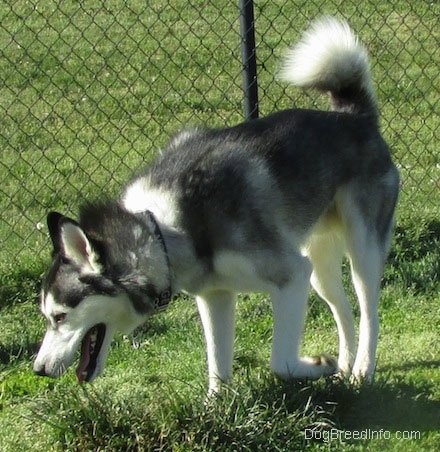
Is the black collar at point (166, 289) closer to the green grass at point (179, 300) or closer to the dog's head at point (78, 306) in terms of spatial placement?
the dog's head at point (78, 306)

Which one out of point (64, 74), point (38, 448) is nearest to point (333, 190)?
point (38, 448)

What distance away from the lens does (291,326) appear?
4.14 metres

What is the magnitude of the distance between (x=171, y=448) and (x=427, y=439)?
3.20 ft

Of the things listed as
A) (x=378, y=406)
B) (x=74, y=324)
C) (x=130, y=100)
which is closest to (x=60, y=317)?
(x=74, y=324)

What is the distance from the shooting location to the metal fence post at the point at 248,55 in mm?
5871

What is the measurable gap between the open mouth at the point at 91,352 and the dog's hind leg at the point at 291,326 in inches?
27.8

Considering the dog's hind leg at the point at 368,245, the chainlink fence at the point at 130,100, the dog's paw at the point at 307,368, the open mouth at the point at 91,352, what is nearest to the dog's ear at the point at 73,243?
the open mouth at the point at 91,352

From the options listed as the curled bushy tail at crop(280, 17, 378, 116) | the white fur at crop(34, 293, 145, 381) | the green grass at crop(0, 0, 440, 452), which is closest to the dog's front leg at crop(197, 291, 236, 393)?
the green grass at crop(0, 0, 440, 452)

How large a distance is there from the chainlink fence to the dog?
1.55 m

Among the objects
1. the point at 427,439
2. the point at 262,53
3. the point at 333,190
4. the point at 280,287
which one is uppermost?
the point at 262,53

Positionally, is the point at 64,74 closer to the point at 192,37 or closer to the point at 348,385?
the point at 192,37

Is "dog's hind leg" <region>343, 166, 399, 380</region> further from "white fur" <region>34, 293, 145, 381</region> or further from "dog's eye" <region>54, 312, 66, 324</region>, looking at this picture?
"dog's eye" <region>54, 312, 66, 324</region>

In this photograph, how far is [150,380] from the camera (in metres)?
4.68

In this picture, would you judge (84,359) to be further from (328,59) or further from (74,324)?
(328,59)
